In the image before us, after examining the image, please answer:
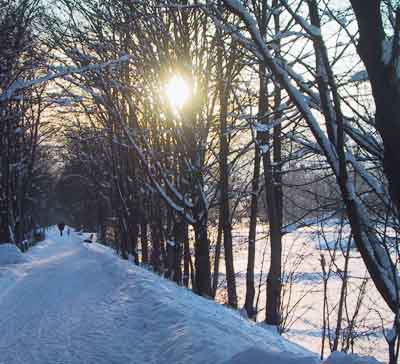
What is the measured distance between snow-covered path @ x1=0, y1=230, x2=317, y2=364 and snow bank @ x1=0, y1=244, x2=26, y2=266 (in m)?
9.25

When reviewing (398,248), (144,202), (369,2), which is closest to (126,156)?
(144,202)

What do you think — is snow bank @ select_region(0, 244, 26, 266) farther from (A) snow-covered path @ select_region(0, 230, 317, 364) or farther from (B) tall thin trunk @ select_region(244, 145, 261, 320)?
(B) tall thin trunk @ select_region(244, 145, 261, 320)

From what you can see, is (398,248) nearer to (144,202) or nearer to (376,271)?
(376,271)

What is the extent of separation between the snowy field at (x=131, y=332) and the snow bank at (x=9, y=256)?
9.27 m

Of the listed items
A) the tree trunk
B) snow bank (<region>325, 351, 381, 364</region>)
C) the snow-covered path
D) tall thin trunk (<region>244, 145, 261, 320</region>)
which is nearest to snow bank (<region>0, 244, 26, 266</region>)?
the snow-covered path

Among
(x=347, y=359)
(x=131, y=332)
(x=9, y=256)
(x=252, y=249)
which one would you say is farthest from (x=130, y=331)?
(x=9, y=256)

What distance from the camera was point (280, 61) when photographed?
404cm

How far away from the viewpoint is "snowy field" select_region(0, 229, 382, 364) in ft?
17.0

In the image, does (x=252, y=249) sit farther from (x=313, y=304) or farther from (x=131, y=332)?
(x=131, y=332)

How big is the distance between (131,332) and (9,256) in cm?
1466

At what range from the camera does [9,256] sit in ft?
64.1

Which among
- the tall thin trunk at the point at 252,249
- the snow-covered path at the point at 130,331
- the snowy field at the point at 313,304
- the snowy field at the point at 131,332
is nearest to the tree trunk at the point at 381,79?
the snowy field at the point at 131,332

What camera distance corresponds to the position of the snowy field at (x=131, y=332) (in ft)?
17.0

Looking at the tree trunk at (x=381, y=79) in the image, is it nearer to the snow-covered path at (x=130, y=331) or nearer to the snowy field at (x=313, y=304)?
the snow-covered path at (x=130, y=331)
